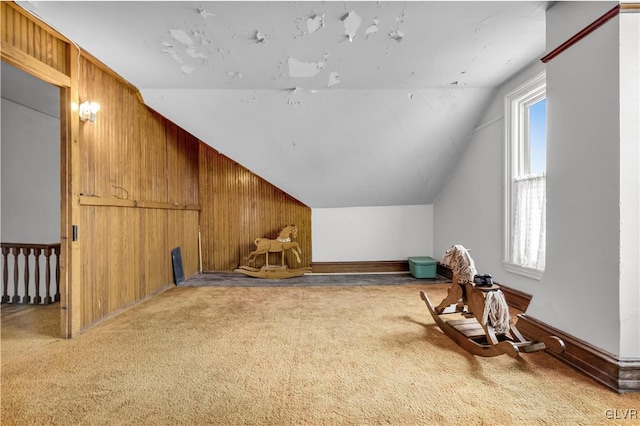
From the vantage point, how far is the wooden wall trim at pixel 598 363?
1448mm

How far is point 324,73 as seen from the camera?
2645 mm

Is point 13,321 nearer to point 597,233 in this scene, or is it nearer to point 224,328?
point 224,328

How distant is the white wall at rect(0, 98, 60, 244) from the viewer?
11.7 feet

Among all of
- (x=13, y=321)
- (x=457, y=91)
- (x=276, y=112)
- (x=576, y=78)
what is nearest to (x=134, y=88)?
(x=276, y=112)

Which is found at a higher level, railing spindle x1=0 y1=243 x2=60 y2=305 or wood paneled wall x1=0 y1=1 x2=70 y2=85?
wood paneled wall x1=0 y1=1 x2=70 y2=85

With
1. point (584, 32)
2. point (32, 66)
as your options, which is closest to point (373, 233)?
point (584, 32)

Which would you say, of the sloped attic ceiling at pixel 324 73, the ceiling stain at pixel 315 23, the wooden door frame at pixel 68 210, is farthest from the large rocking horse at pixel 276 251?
the ceiling stain at pixel 315 23

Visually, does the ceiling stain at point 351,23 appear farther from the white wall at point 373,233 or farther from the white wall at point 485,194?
the white wall at point 373,233

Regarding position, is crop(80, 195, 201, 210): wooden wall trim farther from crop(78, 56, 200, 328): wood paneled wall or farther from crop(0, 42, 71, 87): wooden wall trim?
crop(0, 42, 71, 87): wooden wall trim

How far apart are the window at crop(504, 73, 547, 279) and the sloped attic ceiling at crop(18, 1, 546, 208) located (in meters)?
0.33

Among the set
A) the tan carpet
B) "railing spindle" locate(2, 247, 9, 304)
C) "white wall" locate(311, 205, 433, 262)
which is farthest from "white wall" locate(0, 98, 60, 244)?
"white wall" locate(311, 205, 433, 262)

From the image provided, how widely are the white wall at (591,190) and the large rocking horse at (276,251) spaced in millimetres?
3159

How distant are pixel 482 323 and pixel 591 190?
1028mm

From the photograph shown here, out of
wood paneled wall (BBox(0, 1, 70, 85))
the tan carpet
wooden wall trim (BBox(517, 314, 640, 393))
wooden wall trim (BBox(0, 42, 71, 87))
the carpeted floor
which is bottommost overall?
the carpeted floor
